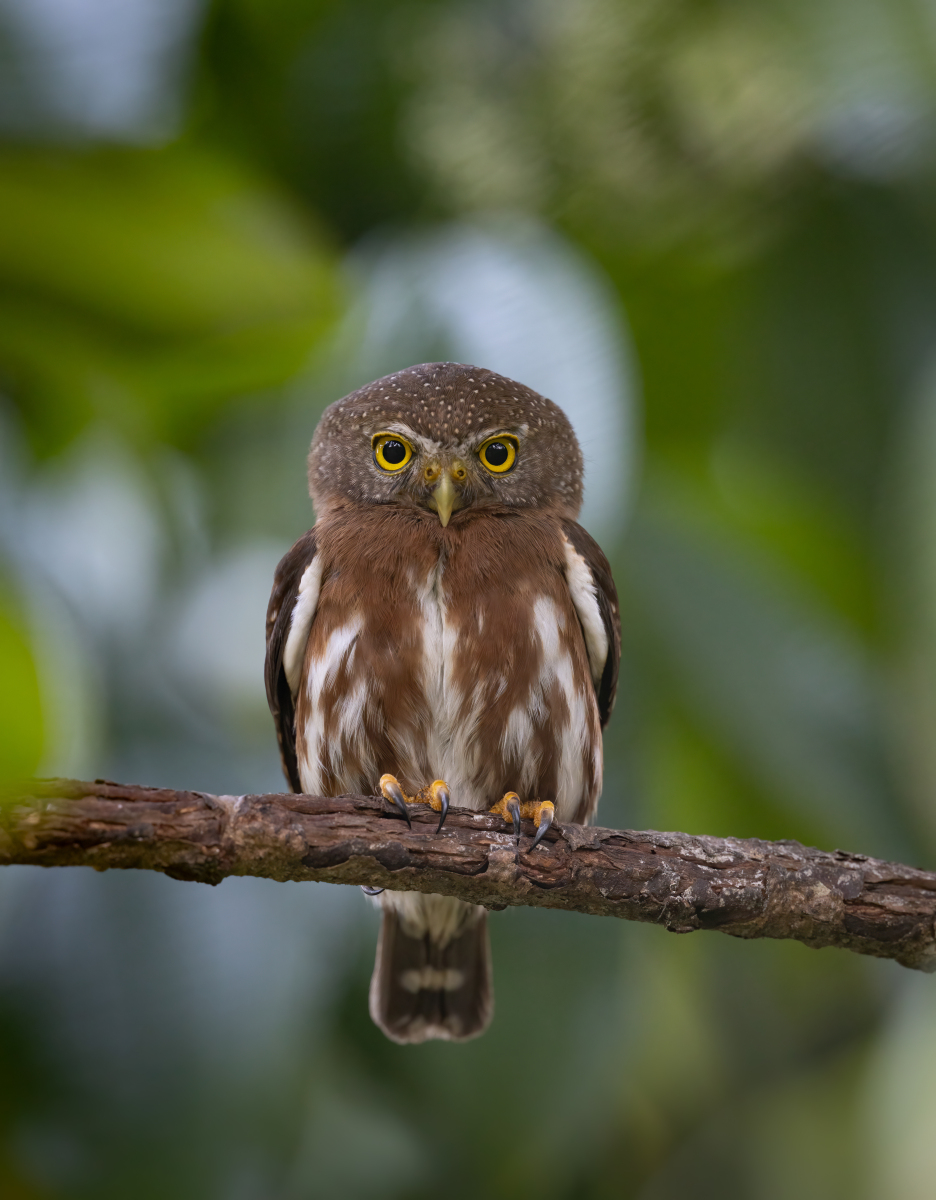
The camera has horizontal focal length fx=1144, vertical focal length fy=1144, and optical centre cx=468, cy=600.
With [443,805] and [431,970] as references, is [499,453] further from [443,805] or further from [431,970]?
[431,970]

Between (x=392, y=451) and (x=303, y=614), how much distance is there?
49 centimetres

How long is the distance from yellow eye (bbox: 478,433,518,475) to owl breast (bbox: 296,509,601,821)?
153mm

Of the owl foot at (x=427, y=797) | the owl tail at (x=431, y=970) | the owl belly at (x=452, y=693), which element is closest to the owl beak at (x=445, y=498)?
the owl belly at (x=452, y=693)

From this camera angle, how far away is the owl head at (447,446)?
2.92 meters

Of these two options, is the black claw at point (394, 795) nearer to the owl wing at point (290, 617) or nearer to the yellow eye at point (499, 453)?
the owl wing at point (290, 617)

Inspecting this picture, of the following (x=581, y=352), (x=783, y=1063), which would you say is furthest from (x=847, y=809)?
(x=783, y=1063)

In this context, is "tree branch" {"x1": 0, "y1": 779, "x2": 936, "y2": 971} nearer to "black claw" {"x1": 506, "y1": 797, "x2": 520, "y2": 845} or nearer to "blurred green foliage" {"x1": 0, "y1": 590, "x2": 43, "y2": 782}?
"black claw" {"x1": 506, "y1": 797, "x2": 520, "y2": 845}

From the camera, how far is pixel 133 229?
4.71 ft

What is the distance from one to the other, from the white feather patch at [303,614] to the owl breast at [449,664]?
20 millimetres

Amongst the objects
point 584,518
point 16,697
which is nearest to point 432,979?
point 584,518

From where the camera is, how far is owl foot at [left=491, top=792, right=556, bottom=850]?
7.71 feet

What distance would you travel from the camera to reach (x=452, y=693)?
9.25 ft

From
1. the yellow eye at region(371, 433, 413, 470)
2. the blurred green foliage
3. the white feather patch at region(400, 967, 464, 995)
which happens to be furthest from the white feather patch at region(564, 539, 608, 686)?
the blurred green foliage

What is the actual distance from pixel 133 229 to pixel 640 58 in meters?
1.65
